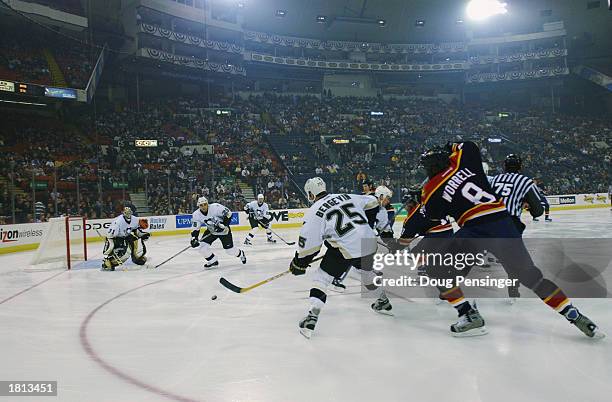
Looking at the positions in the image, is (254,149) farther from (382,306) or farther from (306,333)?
(306,333)

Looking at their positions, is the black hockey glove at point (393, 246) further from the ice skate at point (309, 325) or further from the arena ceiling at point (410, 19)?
the arena ceiling at point (410, 19)

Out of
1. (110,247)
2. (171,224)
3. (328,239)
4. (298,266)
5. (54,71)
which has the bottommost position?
(171,224)

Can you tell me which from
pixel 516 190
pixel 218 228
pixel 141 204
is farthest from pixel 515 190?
pixel 141 204

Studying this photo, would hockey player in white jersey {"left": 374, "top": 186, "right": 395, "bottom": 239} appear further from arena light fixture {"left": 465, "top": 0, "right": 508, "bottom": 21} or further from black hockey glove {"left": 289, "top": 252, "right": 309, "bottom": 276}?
arena light fixture {"left": 465, "top": 0, "right": 508, "bottom": 21}

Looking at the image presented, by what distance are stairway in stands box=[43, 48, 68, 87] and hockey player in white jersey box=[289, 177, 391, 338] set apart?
67.0 feet

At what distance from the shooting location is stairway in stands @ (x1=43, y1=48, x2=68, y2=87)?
20.6 metres

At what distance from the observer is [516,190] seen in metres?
4.29

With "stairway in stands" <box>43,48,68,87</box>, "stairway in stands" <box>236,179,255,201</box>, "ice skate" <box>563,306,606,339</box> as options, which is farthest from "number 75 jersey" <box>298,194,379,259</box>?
"stairway in stands" <box>43,48,68,87</box>

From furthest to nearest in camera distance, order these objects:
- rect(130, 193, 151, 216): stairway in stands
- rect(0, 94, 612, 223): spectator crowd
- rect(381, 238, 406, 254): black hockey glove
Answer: rect(130, 193, 151, 216): stairway in stands
rect(0, 94, 612, 223): spectator crowd
rect(381, 238, 406, 254): black hockey glove

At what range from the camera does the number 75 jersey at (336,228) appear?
386 cm

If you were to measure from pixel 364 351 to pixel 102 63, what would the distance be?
24357mm

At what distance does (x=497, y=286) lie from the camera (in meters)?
5.66

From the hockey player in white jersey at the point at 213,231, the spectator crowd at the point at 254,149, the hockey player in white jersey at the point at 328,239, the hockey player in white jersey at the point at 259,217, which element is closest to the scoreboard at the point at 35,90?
the spectator crowd at the point at 254,149

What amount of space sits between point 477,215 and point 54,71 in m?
22.4
